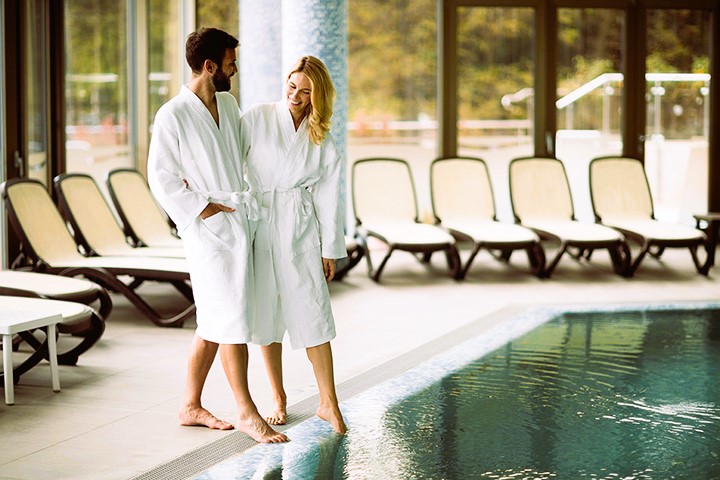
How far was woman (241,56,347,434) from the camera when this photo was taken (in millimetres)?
4473

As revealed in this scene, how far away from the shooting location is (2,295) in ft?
20.1

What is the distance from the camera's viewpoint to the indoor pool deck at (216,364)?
4328mm

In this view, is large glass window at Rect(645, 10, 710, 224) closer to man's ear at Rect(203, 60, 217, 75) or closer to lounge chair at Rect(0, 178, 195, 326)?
lounge chair at Rect(0, 178, 195, 326)

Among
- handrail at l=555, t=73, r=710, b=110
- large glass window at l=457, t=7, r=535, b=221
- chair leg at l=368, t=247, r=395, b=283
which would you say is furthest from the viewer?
handrail at l=555, t=73, r=710, b=110

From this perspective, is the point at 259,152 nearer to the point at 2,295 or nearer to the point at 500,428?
the point at 500,428

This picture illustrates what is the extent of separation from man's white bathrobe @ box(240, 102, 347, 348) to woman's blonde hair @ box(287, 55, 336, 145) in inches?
2.0

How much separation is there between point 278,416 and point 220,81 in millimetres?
1436

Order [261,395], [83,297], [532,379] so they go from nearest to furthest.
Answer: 1. [261,395]
2. [532,379]
3. [83,297]

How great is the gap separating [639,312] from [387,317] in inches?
73.3

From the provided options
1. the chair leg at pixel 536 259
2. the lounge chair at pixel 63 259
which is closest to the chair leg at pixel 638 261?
the chair leg at pixel 536 259

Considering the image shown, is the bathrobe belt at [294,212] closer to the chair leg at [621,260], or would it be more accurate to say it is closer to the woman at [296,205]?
the woman at [296,205]

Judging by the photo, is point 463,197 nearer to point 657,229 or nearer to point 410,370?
point 657,229

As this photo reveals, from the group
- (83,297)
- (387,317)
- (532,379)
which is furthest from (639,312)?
(83,297)

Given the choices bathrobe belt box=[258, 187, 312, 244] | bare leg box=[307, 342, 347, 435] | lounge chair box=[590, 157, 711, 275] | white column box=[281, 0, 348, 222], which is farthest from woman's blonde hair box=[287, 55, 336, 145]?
lounge chair box=[590, 157, 711, 275]
